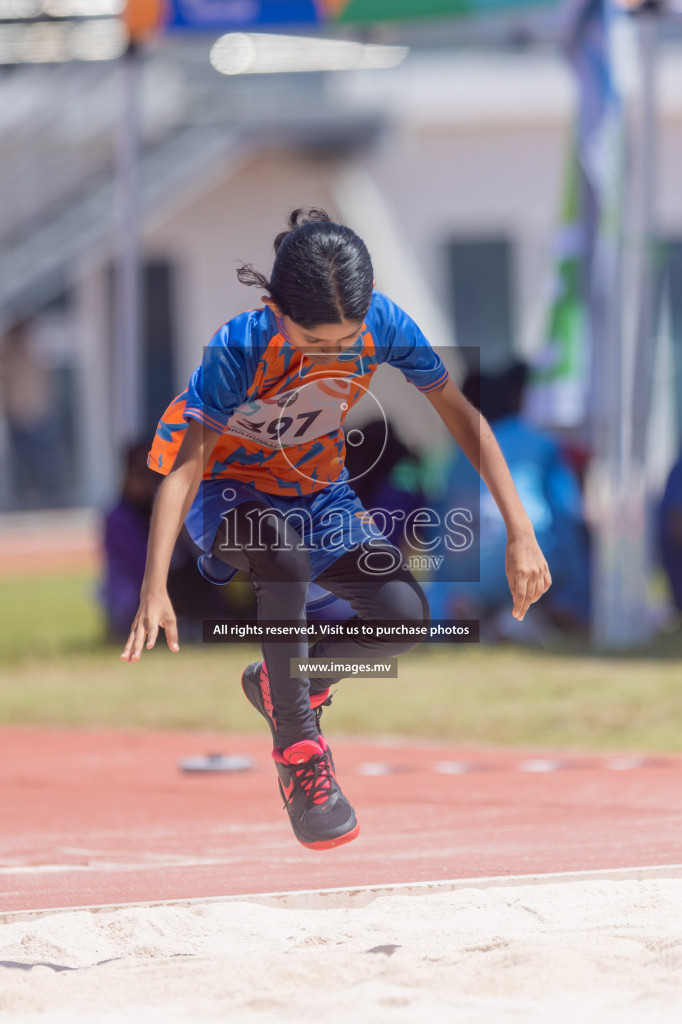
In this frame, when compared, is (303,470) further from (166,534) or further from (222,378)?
(166,534)

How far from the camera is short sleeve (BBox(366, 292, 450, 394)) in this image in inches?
162

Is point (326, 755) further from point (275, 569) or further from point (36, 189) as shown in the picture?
point (36, 189)

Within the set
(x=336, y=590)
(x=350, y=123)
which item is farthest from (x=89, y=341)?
(x=336, y=590)

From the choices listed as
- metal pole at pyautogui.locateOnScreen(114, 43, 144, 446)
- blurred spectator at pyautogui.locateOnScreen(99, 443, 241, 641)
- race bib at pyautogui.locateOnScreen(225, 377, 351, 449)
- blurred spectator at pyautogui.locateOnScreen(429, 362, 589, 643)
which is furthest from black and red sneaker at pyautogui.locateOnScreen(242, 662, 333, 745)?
metal pole at pyautogui.locateOnScreen(114, 43, 144, 446)

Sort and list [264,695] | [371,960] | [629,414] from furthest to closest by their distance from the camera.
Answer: [629,414] < [264,695] < [371,960]

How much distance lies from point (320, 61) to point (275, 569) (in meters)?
18.0

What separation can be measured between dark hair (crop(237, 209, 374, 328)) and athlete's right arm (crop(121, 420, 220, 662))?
0.41m

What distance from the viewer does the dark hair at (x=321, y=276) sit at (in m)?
3.76

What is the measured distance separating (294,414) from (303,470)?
185 millimetres

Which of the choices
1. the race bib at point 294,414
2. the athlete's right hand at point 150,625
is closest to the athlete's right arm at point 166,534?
the athlete's right hand at point 150,625

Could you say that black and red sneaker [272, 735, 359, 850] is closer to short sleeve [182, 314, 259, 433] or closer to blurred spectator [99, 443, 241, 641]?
short sleeve [182, 314, 259, 433]

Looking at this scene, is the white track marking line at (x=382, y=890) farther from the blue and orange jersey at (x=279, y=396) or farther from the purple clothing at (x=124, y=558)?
the purple clothing at (x=124, y=558)

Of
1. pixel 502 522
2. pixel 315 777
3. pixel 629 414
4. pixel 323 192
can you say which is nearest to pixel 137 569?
pixel 502 522

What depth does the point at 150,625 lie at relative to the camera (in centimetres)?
355
